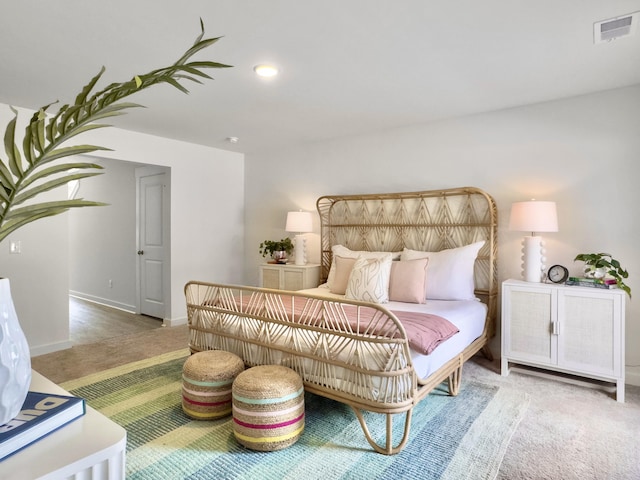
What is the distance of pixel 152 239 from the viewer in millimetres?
5414

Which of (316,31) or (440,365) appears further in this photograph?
(440,365)

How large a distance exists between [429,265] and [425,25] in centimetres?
205

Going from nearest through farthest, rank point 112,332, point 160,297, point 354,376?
point 354,376 → point 112,332 → point 160,297

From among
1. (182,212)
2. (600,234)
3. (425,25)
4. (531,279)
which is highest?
(425,25)

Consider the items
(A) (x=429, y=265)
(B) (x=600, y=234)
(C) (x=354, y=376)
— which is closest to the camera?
(C) (x=354, y=376)

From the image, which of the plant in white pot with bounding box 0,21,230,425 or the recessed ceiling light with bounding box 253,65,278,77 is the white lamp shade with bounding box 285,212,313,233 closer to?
the recessed ceiling light with bounding box 253,65,278,77

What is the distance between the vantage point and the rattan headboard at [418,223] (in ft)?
12.1

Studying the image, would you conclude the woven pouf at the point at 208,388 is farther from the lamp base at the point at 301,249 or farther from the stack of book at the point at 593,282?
the stack of book at the point at 593,282

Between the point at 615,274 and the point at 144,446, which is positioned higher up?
the point at 615,274

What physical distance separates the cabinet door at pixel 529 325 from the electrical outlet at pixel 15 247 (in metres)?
4.38

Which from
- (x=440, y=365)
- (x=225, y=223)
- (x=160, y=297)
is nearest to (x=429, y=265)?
(x=440, y=365)

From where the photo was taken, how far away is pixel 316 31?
7.43ft

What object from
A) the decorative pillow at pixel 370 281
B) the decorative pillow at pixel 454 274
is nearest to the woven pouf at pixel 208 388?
the decorative pillow at pixel 370 281

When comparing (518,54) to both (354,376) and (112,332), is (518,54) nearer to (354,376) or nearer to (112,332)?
(354,376)
